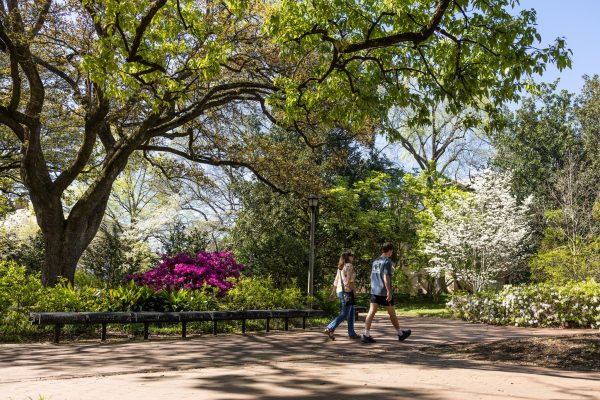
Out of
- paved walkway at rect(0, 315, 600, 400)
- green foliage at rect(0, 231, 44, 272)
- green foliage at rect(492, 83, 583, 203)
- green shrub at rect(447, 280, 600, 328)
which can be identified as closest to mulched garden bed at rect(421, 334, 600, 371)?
paved walkway at rect(0, 315, 600, 400)

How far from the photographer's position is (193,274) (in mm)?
16188

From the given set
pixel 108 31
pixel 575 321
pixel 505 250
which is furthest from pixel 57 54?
pixel 505 250

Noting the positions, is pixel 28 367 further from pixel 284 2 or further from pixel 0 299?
pixel 284 2

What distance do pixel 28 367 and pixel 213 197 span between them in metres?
36.8

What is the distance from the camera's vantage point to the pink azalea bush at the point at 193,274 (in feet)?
52.4

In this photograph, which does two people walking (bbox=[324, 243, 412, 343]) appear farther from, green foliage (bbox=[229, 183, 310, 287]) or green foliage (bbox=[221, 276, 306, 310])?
green foliage (bbox=[229, 183, 310, 287])

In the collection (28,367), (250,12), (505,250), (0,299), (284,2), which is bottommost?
(28,367)

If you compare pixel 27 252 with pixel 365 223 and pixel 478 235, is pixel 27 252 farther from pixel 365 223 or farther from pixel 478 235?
pixel 478 235

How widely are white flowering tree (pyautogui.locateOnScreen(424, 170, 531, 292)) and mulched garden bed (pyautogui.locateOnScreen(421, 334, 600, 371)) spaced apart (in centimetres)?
1307

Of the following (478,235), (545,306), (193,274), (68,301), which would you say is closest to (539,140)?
(478,235)

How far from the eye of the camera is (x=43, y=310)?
444 inches

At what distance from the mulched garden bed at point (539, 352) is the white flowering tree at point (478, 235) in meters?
13.1

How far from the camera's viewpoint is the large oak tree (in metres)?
9.75

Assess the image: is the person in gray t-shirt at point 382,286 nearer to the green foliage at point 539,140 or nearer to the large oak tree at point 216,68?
the large oak tree at point 216,68
